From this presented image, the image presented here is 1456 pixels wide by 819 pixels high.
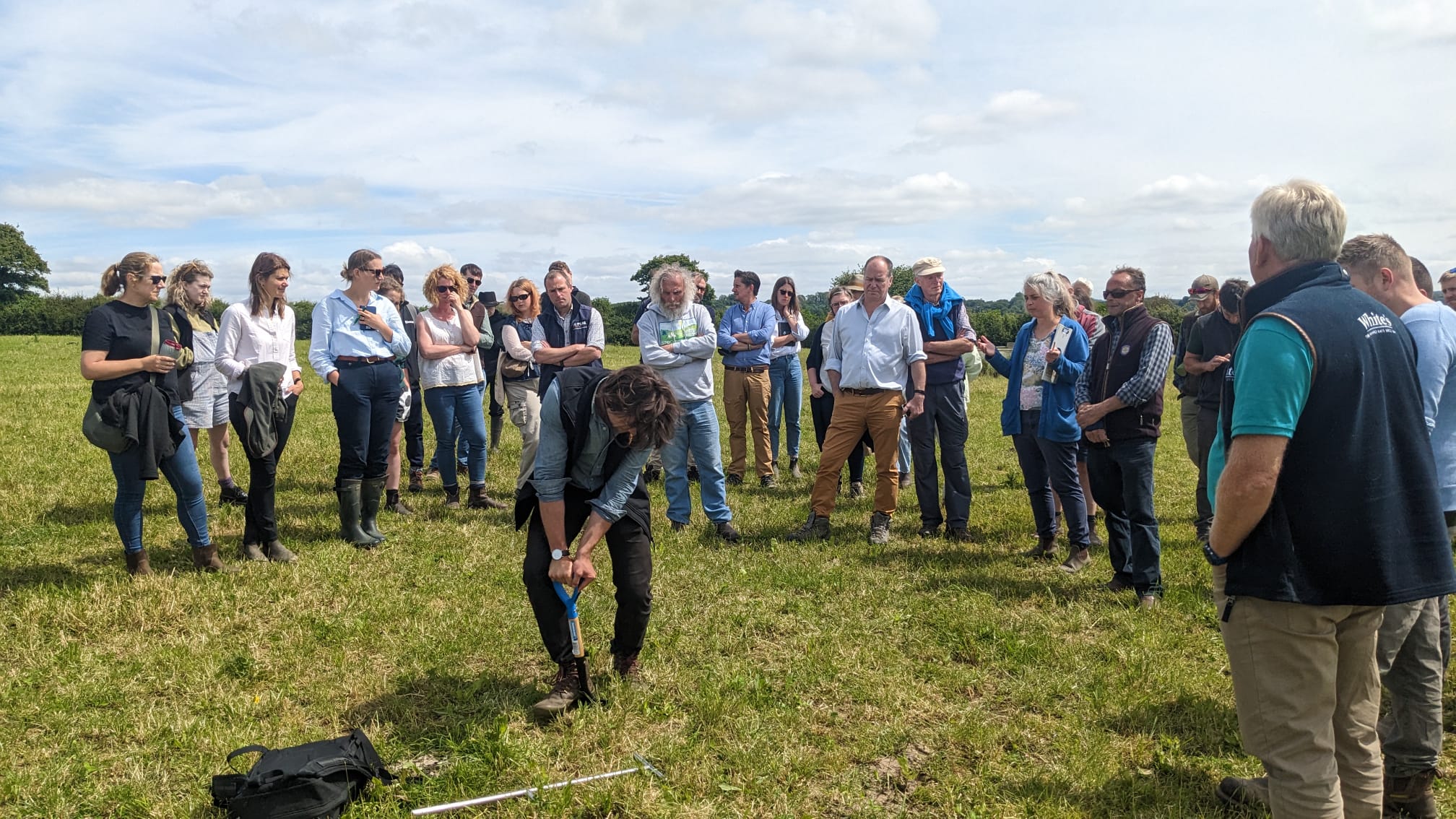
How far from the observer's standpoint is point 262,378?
21.2ft

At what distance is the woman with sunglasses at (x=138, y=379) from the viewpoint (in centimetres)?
564

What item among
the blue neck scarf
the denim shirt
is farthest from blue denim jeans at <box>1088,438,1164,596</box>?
the denim shirt

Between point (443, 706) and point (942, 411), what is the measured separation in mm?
4813

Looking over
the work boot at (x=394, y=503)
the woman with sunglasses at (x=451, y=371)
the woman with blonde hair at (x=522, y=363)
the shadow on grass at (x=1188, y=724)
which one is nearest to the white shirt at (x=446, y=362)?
the woman with sunglasses at (x=451, y=371)

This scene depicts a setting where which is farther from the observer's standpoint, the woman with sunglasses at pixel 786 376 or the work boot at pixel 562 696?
the woman with sunglasses at pixel 786 376

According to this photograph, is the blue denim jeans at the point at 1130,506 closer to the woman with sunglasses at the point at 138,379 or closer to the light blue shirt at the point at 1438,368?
the light blue shirt at the point at 1438,368

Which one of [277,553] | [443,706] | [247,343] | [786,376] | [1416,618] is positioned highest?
[247,343]

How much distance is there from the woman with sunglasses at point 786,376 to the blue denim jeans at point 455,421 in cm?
351

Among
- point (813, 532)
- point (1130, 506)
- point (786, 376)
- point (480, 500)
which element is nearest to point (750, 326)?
point (786, 376)

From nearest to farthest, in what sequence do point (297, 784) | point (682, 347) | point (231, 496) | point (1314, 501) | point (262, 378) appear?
point (1314, 501) → point (297, 784) → point (262, 378) → point (682, 347) → point (231, 496)

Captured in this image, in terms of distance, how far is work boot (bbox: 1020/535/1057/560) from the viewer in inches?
274

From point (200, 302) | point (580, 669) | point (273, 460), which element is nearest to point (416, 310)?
point (200, 302)

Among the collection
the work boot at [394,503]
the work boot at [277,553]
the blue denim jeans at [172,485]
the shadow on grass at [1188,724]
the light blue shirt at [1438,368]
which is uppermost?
the light blue shirt at [1438,368]

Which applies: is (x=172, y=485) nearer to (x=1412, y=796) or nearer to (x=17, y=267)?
(x=1412, y=796)
